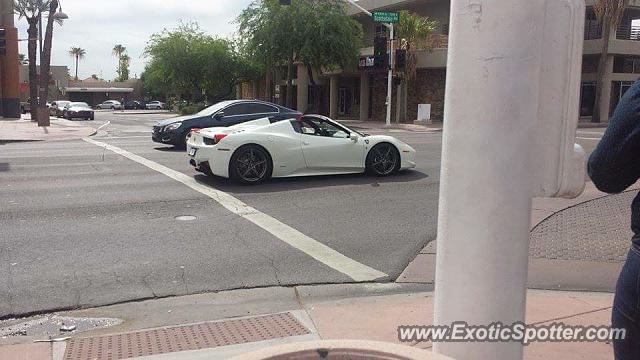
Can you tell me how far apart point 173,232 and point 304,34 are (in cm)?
3297

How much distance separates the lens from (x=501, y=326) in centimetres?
231

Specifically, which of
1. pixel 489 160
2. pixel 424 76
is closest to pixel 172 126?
pixel 489 160

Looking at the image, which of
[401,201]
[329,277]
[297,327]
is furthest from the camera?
[401,201]

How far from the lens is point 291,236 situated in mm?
7398

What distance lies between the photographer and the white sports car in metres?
10.8

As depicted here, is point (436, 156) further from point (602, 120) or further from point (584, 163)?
point (602, 120)

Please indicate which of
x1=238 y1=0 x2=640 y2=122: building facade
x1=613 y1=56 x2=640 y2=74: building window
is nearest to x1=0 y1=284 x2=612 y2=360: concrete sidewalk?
x1=238 y1=0 x2=640 y2=122: building facade

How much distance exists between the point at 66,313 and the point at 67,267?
1181mm

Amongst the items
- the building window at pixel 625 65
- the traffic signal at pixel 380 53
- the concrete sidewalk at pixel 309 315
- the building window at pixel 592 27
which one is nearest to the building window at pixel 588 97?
the building window at pixel 625 65

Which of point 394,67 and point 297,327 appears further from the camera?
point 394,67

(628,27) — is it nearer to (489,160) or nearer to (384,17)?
(384,17)

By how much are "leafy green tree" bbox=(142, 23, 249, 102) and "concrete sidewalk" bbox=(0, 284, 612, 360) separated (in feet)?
167

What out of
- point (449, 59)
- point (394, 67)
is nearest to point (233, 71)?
point (394, 67)

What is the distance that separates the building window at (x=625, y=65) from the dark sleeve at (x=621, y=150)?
4290 cm
